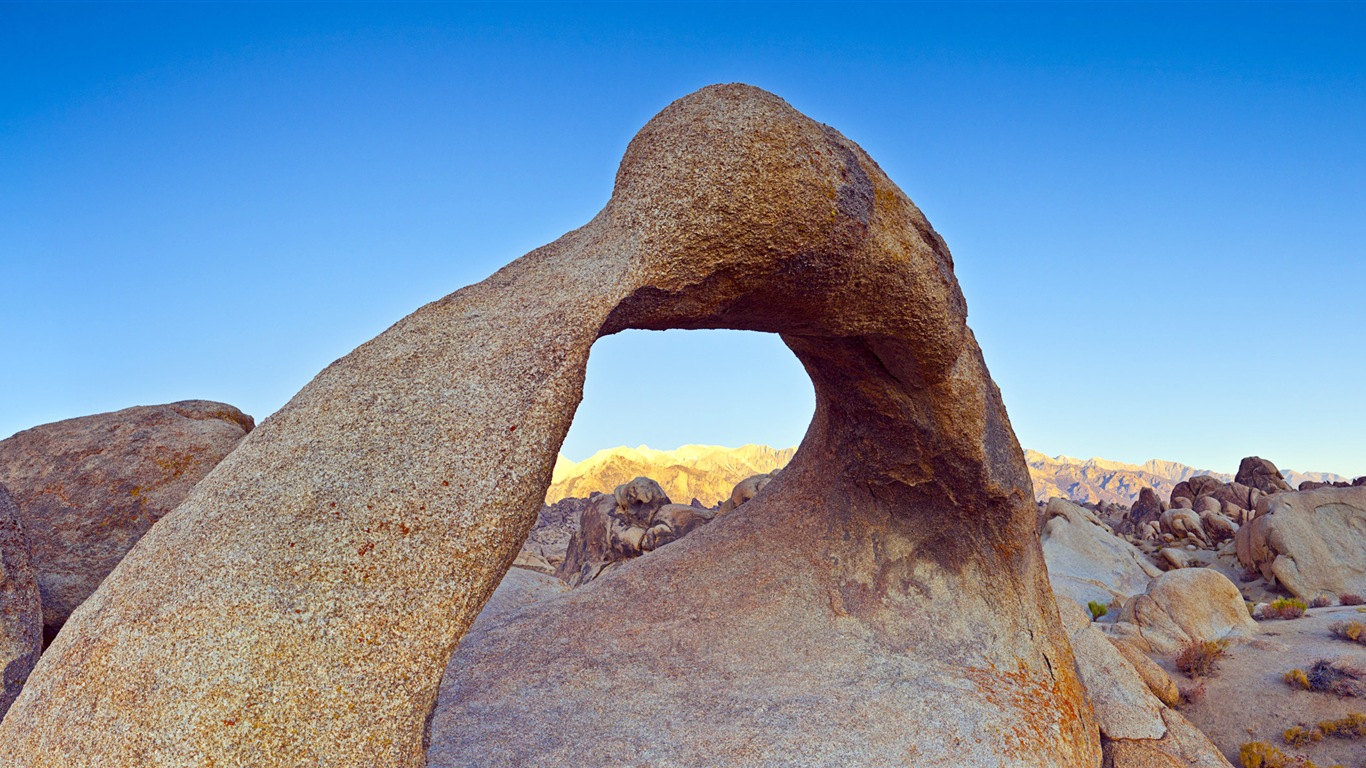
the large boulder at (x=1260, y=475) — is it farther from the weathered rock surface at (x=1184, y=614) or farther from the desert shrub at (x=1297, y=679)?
the desert shrub at (x=1297, y=679)

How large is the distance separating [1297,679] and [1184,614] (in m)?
1.81

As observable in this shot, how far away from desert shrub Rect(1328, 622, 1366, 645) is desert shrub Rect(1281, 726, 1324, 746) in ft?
11.0

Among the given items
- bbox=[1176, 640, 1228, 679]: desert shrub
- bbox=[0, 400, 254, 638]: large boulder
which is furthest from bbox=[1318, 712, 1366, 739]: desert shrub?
bbox=[0, 400, 254, 638]: large boulder

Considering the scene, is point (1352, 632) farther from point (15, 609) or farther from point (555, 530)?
point (555, 530)

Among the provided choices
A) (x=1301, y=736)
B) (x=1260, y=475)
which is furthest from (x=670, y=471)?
(x=1301, y=736)

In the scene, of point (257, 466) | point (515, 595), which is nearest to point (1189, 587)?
point (515, 595)

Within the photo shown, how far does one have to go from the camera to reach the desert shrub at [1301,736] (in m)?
9.38

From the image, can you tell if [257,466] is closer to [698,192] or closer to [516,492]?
[516,492]

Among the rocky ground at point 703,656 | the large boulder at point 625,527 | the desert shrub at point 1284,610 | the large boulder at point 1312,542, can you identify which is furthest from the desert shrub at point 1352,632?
the large boulder at point 625,527

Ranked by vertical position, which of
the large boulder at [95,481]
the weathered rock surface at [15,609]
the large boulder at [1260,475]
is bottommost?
the weathered rock surface at [15,609]

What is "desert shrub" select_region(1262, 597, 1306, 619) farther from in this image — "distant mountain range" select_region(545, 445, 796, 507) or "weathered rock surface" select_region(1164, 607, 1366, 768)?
"distant mountain range" select_region(545, 445, 796, 507)

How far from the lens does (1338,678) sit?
33.9ft

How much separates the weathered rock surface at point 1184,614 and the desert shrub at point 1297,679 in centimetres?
131

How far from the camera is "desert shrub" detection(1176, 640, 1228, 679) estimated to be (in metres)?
11.0
